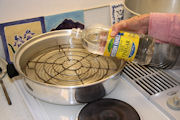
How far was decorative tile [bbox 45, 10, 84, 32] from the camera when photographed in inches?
35.2

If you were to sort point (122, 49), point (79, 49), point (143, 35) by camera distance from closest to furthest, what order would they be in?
point (122, 49)
point (143, 35)
point (79, 49)

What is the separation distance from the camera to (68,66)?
0.80 meters

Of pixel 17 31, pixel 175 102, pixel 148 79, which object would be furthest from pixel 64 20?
pixel 175 102

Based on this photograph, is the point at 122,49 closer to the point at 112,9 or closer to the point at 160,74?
the point at 160,74

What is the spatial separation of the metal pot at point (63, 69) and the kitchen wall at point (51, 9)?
0.38ft

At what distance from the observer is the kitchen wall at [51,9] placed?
0.80m

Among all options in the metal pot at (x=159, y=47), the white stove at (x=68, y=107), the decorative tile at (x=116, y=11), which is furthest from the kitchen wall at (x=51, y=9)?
the white stove at (x=68, y=107)

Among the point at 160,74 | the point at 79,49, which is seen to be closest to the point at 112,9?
the point at 79,49

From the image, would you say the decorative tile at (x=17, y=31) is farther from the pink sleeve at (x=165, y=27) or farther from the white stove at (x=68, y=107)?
the pink sleeve at (x=165, y=27)

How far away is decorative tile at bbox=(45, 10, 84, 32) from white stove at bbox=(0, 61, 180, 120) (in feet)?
1.00

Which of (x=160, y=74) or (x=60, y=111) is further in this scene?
(x=160, y=74)

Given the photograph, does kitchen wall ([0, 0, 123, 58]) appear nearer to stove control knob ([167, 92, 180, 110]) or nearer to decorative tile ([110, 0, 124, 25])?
decorative tile ([110, 0, 124, 25])

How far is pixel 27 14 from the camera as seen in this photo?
0.84 meters

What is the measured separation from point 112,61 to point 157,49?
0.18 meters
